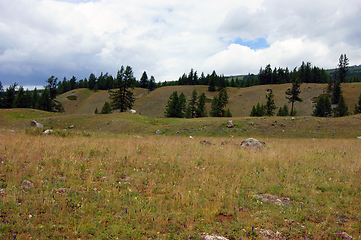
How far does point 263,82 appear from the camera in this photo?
425 ft

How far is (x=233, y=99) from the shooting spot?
10800cm

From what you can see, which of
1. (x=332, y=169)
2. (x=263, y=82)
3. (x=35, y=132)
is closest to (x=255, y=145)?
(x=332, y=169)

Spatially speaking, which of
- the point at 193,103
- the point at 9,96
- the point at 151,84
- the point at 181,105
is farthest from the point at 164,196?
the point at 151,84

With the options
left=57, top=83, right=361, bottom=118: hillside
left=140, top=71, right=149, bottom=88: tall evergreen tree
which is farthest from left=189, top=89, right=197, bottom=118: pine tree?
left=140, top=71, right=149, bottom=88: tall evergreen tree

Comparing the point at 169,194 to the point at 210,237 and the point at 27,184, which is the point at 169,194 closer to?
the point at 210,237

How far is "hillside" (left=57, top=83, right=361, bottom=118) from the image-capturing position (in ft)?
→ 304

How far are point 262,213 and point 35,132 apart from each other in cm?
1645

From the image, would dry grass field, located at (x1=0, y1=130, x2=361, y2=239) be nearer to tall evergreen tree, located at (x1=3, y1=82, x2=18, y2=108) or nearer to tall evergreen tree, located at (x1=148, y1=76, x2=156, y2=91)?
→ tall evergreen tree, located at (x1=3, y1=82, x2=18, y2=108)

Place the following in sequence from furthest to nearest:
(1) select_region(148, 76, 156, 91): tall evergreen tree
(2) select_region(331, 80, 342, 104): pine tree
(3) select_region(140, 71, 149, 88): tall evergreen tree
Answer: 1. (3) select_region(140, 71, 149, 88): tall evergreen tree
2. (1) select_region(148, 76, 156, 91): tall evergreen tree
3. (2) select_region(331, 80, 342, 104): pine tree

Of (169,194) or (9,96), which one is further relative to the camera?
(9,96)

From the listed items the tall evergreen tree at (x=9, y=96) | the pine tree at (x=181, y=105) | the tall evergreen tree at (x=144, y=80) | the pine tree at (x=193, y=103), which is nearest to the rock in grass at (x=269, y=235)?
the pine tree at (x=181, y=105)

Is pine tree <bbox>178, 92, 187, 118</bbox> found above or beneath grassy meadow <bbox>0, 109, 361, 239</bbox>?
above

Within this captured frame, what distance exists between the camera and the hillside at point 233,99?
92.7 meters

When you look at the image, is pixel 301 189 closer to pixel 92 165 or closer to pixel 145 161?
pixel 145 161
